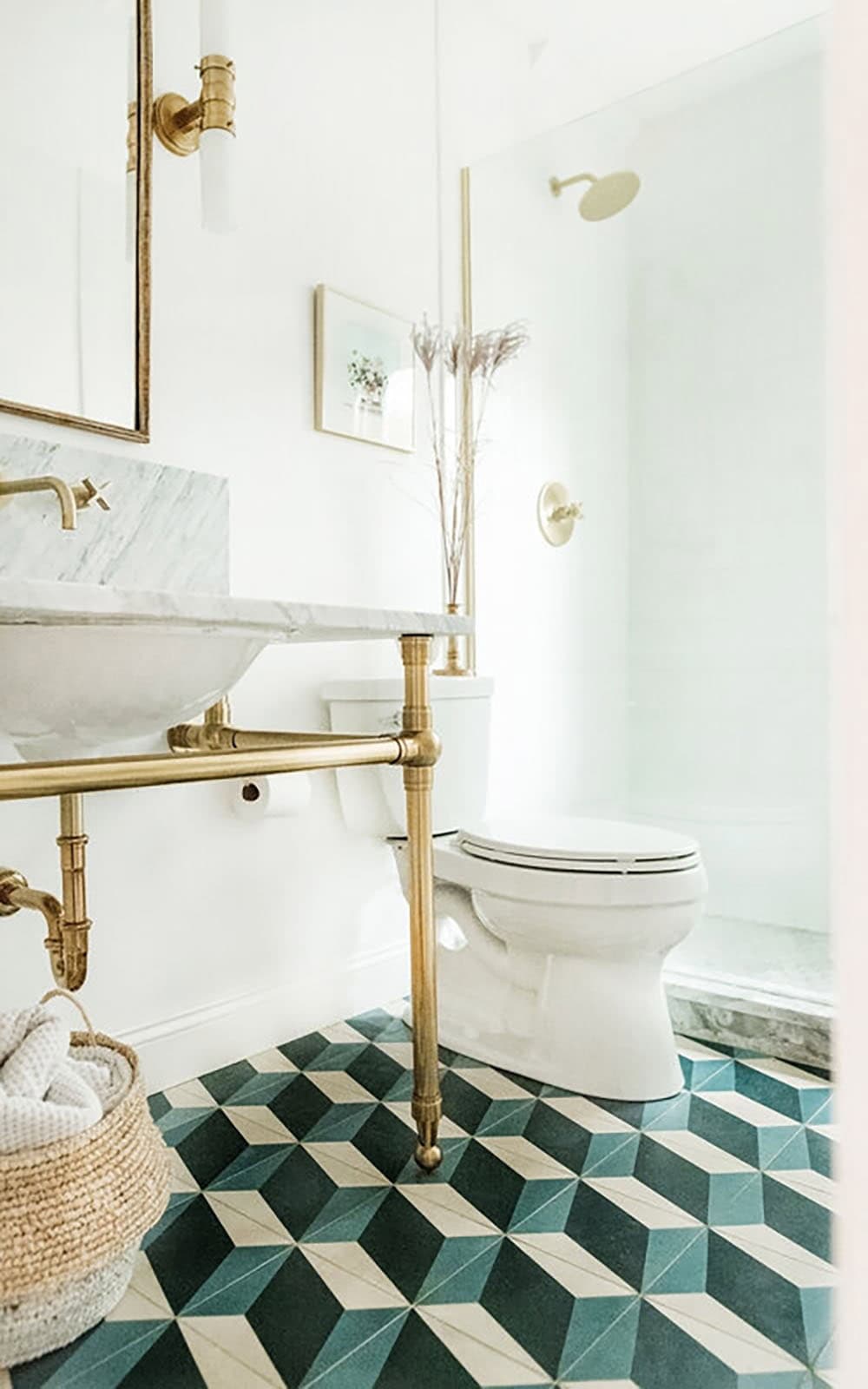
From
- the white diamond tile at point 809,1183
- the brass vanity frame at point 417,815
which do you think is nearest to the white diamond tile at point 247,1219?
the brass vanity frame at point 417,815

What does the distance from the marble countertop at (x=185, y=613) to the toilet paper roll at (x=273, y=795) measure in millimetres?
358

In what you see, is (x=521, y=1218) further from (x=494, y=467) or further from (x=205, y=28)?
(x=205, y=28)

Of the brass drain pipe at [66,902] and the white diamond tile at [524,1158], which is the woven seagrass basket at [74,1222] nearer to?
the brass drain pipe at [66,902]

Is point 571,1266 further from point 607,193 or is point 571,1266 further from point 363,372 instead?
point 607,193

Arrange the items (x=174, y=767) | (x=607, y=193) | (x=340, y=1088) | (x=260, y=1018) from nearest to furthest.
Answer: (x=174, y=767) < (x=340, y=1088) < (x=260, y=1018) < (x=607, y=193)

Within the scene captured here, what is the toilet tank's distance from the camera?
5.74ft

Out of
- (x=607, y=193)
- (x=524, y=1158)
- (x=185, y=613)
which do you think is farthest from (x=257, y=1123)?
(x=607, y=193)

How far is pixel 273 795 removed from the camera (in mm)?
1542

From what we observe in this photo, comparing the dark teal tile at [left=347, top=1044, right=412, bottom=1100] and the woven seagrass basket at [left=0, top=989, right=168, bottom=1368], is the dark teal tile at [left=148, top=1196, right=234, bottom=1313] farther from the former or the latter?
the dark teal tile at [left=347, top=1044, right=412, bottom=1100]

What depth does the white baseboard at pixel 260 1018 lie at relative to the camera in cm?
154

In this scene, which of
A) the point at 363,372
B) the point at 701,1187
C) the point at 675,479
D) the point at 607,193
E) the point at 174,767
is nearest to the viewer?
the point at 174,767

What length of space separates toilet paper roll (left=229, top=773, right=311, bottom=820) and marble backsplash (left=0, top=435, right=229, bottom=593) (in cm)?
34

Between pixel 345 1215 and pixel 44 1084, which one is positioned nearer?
pixel 44 1084

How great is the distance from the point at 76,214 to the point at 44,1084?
1.21 m
